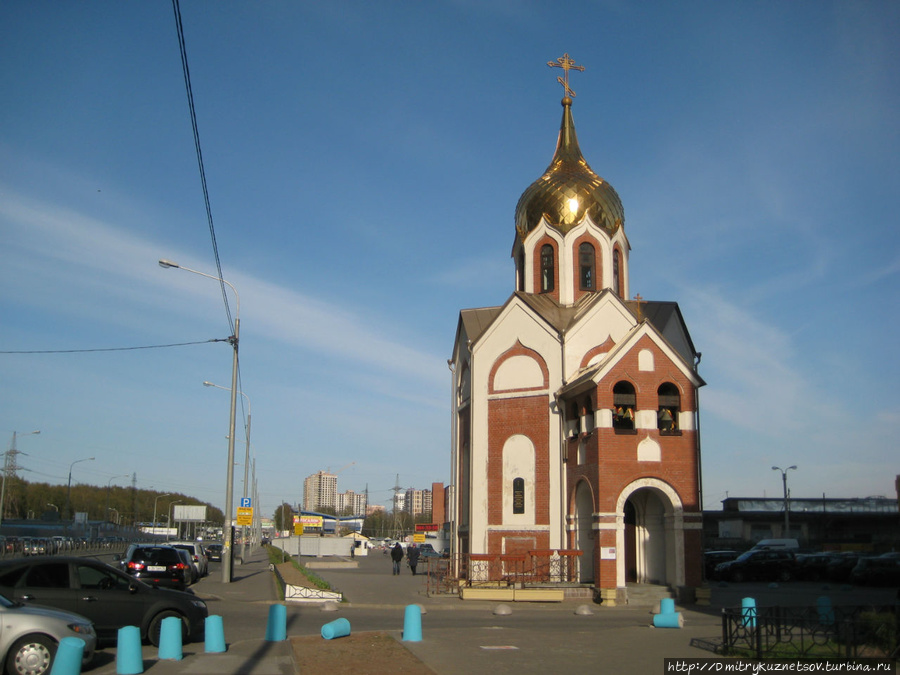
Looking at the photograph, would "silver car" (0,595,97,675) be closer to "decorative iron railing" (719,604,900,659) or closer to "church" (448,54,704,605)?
"decorative iron railing" (719,604,900,659)

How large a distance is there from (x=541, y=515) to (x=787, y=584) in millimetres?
15034

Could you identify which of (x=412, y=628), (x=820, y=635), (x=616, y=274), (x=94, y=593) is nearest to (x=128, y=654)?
(x=94, y=593)

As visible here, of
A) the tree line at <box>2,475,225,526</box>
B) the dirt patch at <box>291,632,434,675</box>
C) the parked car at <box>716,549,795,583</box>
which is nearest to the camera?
the dirt patch at <box>291,632,434,675</box>

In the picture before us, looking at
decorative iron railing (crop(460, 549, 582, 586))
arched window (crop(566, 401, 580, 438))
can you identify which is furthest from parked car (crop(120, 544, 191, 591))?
arched window (crop(566, 401, 580, 438))

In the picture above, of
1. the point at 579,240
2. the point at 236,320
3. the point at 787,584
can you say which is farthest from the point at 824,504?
the point at 236,320

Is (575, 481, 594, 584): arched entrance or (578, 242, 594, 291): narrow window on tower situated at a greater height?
(578, 242, 594, 291): narrow window on tower

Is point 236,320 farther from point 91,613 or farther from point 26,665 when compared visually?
point 26,665

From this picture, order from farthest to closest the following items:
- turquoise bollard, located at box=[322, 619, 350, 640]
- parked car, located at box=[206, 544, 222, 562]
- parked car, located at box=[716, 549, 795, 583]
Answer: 1. parked car, located at box=[206, 544, 222, 562]
2. parked car, located at box=[716, 549, 795, 583]
3. turquoise bollard, located at box=[322, 619, 350, 640]

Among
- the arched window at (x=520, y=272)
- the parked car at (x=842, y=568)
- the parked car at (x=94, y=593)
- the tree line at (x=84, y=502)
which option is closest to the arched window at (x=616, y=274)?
the arched window at (x=520, y=272)

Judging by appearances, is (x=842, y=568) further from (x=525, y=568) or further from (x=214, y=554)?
(x=214, y=554)

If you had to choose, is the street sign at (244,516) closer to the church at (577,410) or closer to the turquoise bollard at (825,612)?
the church at (577,410)

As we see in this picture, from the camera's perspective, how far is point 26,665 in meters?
10.4

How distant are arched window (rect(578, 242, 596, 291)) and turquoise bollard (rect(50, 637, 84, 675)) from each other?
23752 millimetres

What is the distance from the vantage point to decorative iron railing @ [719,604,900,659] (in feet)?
39.2
